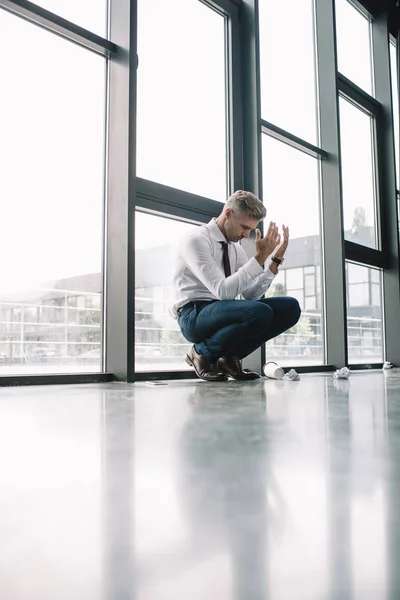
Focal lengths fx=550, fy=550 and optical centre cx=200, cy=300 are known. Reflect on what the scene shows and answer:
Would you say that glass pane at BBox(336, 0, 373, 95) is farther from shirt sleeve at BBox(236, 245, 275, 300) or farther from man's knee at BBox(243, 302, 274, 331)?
man's knee at BBox(243, 302, 274, 331)

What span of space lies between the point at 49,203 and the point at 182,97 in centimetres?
124

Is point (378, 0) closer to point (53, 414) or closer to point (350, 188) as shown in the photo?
point (350, 188)

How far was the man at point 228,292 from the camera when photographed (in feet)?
8.04

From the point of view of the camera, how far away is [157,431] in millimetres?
995

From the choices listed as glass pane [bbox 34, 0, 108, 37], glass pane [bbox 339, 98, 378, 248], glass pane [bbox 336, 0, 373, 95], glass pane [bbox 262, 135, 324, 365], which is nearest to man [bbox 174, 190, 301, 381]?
glass pane [bbox 262, 135, 324, 365]

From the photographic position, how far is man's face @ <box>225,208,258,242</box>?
2.59m

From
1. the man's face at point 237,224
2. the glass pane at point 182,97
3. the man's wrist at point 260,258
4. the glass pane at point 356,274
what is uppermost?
the glass pane at point 182,97

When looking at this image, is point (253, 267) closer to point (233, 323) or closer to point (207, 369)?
point (233, 323)

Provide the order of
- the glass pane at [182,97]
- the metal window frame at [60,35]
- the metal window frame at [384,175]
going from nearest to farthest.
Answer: the metal window frame at [60,35] → the glass pane at [182,97] → the metal window frame at [384,175]

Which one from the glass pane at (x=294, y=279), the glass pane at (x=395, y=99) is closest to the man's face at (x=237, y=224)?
the glass pane at (x=294, y=279)

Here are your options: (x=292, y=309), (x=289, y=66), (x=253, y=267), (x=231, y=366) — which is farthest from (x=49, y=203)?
(x=289, y=66)

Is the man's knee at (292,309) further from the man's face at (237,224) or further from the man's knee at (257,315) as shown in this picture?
the man's face at (237,224)

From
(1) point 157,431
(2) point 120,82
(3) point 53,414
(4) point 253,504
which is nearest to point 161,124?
(2) point 120,82

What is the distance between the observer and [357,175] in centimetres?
514
